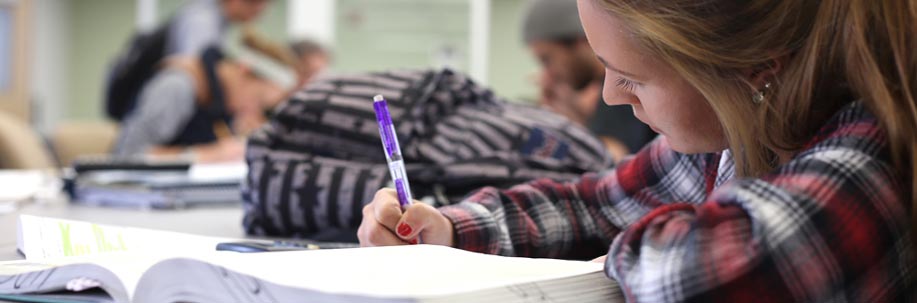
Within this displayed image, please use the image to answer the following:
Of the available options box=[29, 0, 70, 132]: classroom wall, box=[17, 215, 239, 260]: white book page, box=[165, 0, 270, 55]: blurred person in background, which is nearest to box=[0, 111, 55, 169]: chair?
box=[165, 0, 270, 55]: blurred person in background

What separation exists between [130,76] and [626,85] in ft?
8.84

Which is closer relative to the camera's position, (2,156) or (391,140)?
(391,140)

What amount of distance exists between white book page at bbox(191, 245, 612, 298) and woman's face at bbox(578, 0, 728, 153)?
115 millimetres

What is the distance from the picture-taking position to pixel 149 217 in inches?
49.4

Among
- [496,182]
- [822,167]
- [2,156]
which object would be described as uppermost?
[822,167]

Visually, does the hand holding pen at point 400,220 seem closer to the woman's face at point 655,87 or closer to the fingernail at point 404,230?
the fingernail at point 404,230

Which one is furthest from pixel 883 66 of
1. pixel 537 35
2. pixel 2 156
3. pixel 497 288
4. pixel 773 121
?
pixel 2 156

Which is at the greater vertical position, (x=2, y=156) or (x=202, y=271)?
(x=202, y=271)

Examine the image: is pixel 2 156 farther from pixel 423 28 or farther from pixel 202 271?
pixel 423 28

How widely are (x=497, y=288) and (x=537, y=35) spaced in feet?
6.47

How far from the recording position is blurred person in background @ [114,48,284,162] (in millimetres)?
2836

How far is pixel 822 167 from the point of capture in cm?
49

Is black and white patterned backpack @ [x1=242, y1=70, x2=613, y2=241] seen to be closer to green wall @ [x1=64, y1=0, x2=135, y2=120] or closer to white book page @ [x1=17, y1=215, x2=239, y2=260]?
white book page @ [x1=17, y1=215, x2=239, y2=260]

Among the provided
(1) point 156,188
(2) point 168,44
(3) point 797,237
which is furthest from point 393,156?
(2) point 168,44
